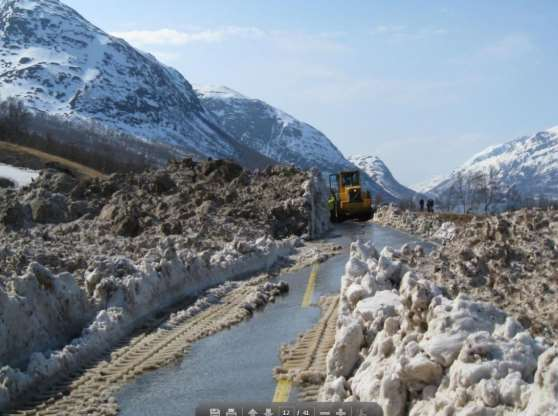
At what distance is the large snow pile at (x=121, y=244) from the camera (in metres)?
14.7

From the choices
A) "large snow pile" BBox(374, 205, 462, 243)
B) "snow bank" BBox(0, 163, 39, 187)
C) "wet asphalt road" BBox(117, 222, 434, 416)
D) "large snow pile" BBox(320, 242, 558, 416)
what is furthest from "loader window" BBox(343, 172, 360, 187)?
"large snow pile" BBox(320, 242, 558, 416)

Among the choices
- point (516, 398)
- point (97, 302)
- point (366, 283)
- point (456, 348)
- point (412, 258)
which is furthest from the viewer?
point (412, 258)

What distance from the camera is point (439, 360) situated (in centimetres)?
844

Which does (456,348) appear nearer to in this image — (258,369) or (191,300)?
(258,369)

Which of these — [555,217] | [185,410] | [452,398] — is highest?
[555,217]

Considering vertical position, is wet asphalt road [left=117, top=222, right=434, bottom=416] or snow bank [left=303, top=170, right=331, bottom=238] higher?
snow bank [left=303, top=170, right=331, bottom=238]

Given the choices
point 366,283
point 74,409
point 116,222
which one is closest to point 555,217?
point 366,283

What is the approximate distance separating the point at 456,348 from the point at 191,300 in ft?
44.3

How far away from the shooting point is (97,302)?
1733 cm

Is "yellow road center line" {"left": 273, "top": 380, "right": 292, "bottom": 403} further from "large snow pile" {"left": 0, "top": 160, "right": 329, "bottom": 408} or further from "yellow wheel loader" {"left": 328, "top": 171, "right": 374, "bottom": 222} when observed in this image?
"yellow wheel loader" {"left": 328, "top": 171, "right": 374, "bottom": 222}

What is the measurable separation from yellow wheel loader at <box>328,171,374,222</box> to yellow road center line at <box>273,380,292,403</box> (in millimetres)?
34805

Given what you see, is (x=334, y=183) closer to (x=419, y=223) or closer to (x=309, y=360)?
(x=419, y=223)

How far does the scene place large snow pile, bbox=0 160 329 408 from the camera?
14.7m

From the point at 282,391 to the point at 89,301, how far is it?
20.7ft
